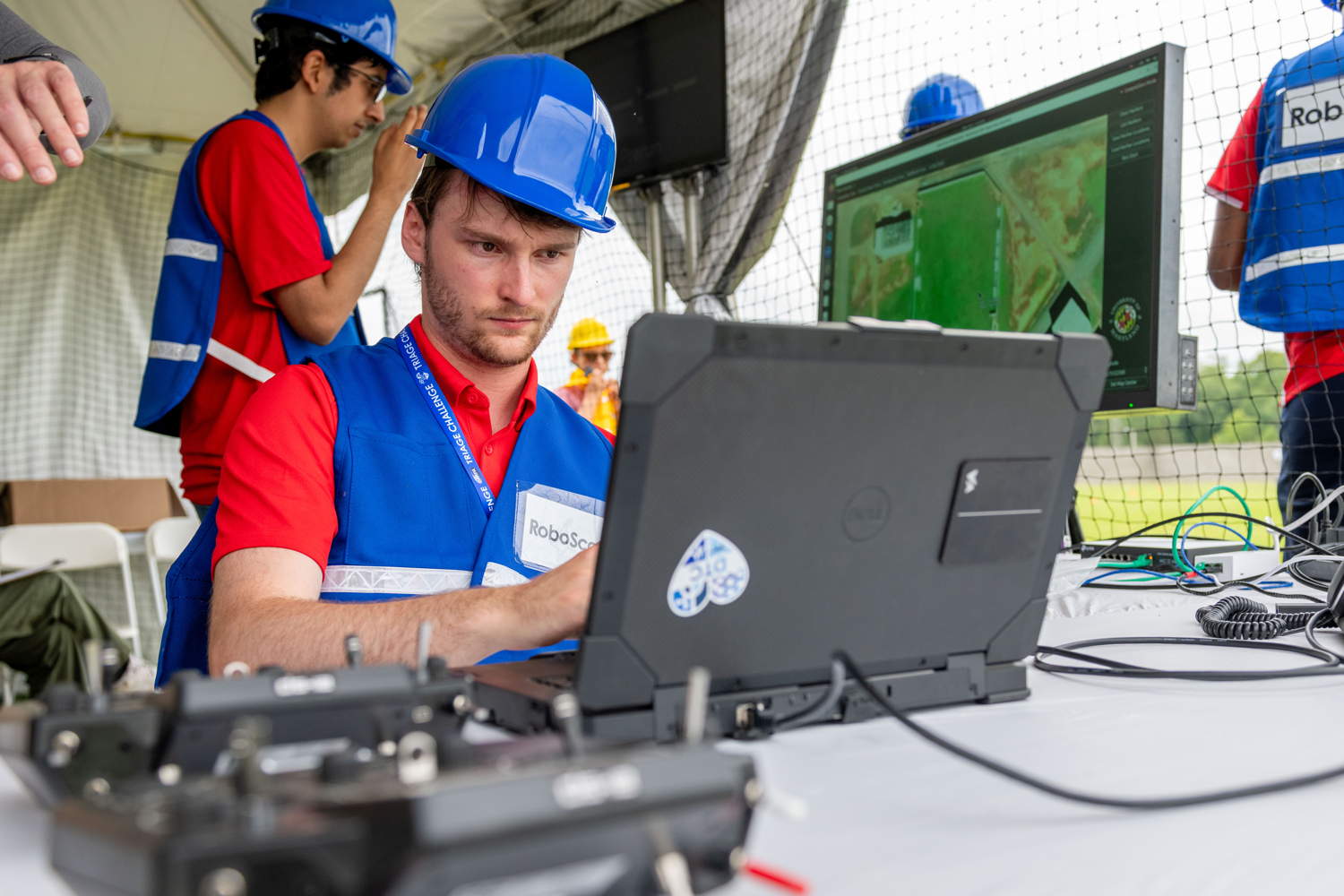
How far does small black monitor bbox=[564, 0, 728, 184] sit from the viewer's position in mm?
3283

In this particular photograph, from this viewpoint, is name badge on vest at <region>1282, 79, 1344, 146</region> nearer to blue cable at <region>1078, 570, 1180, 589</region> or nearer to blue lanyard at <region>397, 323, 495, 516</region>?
blue cable at <region>1078, 570, 1180, 589</region>

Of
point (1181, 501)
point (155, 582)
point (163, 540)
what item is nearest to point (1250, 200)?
point (1181, 501)

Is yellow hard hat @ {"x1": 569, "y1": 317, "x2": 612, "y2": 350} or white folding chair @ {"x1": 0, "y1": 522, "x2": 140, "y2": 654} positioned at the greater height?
yellow hard hat @ {"x1": 569, "y1": 317, "x2": 612, "y2": 350}

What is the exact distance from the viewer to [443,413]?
1142 millimetres

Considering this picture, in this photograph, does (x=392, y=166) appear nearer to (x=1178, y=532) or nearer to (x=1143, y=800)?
(x=1178, y=532)

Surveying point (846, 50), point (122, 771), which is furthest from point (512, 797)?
point (846, 50)

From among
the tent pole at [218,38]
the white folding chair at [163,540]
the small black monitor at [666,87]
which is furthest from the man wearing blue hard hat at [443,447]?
the white folding chair at [163,540]

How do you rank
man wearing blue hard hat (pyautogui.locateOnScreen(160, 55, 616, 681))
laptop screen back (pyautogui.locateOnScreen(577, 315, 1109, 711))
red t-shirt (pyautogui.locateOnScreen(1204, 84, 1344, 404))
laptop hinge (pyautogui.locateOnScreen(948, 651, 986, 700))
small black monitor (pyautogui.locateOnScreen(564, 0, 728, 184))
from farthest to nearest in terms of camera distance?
small black monitor (pyautogui.locateOnScreen(564, 0, 728, 184)) → red t-shirt (pyautogui.locateOnScreen(1204, 84, 1344, 404)) → man wearing blue hard hat (pyautogui.locateOnScreen(160, 55, 616, 681)) → laptop hinge (pyautogui.locateOnScreen(948, 651, 986, 700)) → laptop screen back (pyautogui.locateOnScreen(577, 315, 1109, 711))

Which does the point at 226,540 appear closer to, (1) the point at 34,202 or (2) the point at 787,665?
A: (2) the point at 787,665

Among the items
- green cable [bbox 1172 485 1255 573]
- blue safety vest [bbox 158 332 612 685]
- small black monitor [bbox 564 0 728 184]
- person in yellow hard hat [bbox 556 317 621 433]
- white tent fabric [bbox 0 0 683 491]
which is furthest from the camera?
person in yellow hard hat [bbox 556 317 621 433]

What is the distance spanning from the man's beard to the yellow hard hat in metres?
2.90

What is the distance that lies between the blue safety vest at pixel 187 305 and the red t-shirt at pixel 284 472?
0.68m

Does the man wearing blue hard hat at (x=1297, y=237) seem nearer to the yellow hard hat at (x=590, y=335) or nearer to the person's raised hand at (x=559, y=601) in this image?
the person's raised hand at (x=559, y=601)

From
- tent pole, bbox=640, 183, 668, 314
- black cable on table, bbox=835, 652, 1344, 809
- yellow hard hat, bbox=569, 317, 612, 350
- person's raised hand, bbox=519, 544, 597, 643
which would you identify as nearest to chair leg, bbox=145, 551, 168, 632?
yellow hard hat, bbox=569, 317, 612, 350
